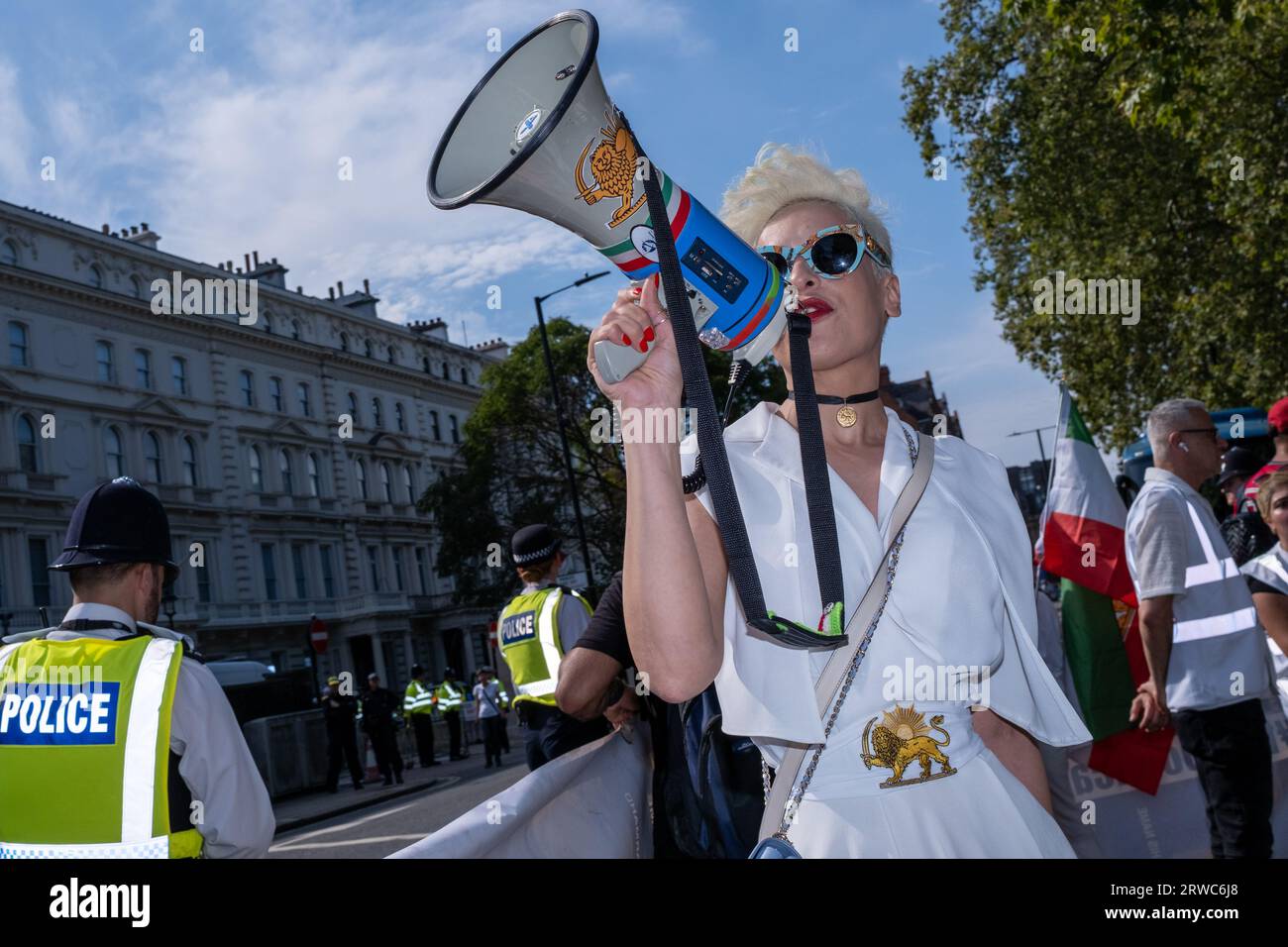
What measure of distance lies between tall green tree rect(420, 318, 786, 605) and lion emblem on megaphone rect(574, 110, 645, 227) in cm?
3425

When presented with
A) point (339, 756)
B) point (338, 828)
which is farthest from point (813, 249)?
point (339, 756)

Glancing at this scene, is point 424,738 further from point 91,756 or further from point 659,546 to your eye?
point 659,546

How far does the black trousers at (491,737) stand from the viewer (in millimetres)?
20195

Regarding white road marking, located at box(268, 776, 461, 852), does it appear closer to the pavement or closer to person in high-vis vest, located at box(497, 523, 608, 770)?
the pavement

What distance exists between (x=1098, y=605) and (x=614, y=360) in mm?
4698

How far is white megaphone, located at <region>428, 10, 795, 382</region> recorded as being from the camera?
1748mm

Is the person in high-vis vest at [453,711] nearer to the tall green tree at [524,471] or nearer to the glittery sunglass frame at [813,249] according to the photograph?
the tall green tree at [524,471]

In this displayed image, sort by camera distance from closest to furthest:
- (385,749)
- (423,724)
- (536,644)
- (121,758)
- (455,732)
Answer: (121,758) → (536,644) → (385,749) → (423,724) → (455,732)

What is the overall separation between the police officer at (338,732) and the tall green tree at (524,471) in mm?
16492

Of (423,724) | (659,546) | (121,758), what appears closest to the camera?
(659,546)

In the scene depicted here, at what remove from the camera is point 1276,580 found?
4598 mm

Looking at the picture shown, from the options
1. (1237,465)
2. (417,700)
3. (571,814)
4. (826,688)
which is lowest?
(417,700)

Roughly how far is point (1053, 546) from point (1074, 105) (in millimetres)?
17848

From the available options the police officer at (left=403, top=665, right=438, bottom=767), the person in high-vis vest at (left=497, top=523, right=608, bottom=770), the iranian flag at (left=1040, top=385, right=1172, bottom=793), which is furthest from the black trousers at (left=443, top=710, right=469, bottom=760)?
the iranian flag at (left=1040, top=385, right=1172, bottom=793)
